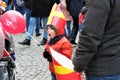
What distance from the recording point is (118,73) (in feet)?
11.1

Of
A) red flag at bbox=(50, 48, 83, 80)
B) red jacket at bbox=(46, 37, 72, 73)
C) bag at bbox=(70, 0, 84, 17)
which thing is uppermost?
bag at bbox=(70, 0, 84, 17)

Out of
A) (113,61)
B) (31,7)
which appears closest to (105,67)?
(113,61)

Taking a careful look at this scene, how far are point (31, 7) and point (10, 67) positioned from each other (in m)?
5.35

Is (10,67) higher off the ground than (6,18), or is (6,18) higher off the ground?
(6,18)

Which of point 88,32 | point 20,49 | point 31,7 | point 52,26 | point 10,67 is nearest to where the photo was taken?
point 88,32

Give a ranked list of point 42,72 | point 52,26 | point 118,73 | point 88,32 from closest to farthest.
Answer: point 88,32
point 118,73
point 52,26
point 42,72

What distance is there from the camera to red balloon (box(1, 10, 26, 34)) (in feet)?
16.2

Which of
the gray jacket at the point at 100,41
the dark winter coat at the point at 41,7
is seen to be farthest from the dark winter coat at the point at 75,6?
the gray jacket at the point at 100,41

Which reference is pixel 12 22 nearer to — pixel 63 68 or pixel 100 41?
pixel 63 68

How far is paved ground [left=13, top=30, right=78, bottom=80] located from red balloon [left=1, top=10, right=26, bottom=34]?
1.74 meters

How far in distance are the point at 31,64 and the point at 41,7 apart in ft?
8.28

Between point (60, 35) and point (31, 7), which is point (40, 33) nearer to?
point (31, 7)

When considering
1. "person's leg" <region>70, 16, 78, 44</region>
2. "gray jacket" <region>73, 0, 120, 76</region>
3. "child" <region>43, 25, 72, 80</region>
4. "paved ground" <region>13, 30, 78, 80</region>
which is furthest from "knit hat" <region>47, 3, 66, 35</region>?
"person's leg" <region>70, 16, 78, 44</region>

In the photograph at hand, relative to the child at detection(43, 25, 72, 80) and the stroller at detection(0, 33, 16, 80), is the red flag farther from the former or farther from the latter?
the stroller at detection(0, 33, 16, 80)
